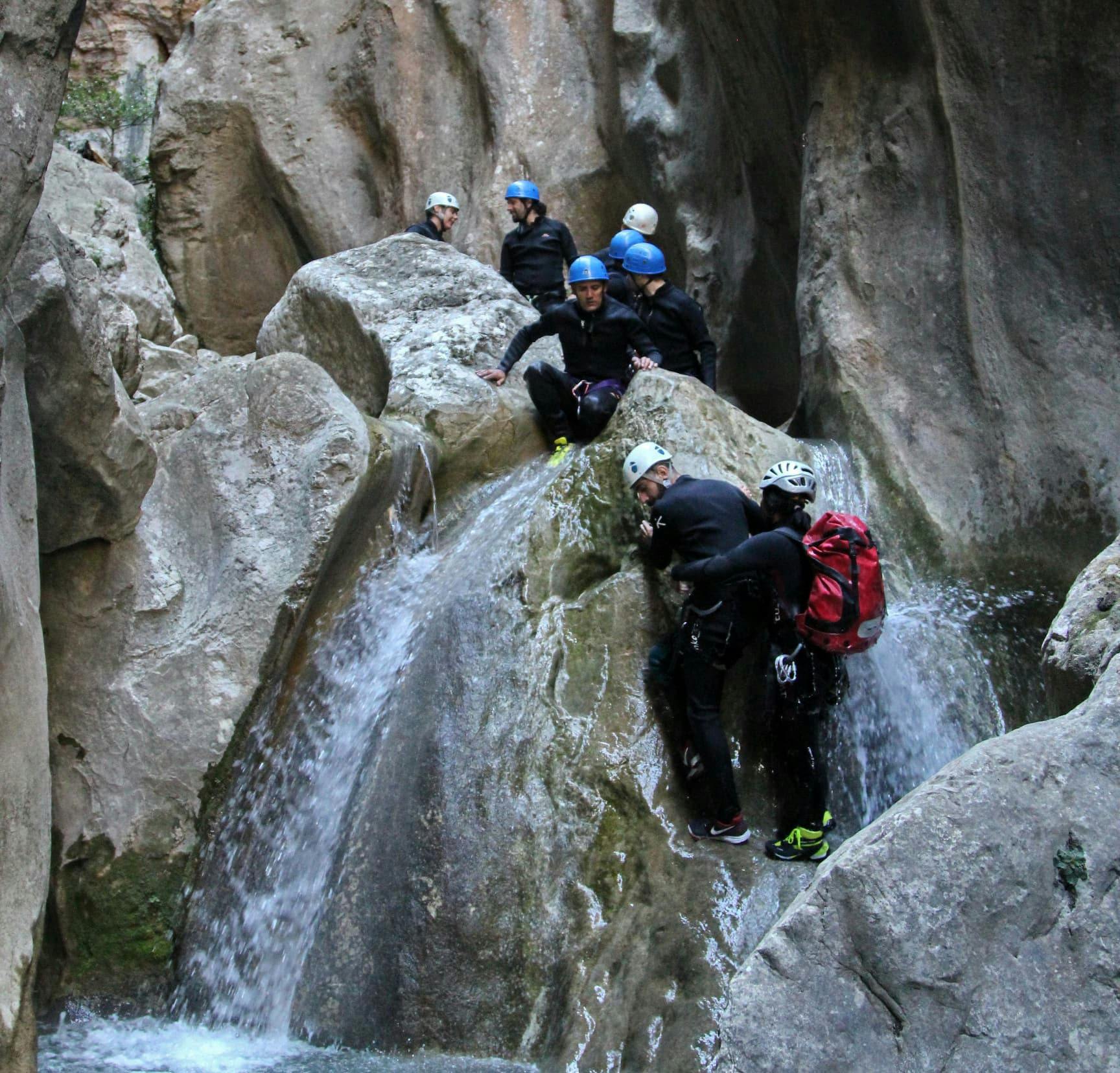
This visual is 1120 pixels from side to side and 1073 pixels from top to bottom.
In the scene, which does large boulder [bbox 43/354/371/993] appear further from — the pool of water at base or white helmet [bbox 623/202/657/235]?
white helmet [bbox 623/202/657/235]

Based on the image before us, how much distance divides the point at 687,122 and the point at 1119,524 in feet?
19.5

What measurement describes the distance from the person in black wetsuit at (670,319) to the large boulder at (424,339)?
0.95m

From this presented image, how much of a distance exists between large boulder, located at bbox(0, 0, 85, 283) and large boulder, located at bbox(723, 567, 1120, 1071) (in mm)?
3353

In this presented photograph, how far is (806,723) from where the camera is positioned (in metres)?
5.43

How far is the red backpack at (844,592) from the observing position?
17.1 ft

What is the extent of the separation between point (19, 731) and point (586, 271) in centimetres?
417

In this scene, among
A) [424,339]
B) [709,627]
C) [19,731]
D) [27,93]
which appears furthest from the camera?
[424,339]

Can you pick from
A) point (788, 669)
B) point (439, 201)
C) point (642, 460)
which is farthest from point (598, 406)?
point (439, 201)

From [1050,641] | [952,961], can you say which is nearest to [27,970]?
[952,961]

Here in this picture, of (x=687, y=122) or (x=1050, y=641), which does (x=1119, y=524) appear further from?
(x=687, y=122)

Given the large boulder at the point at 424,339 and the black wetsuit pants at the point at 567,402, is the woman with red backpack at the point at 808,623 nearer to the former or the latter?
the black wetsuit pants at the point at 567,402

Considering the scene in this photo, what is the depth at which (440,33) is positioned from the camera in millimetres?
13984

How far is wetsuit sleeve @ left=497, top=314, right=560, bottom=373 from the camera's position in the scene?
808cm

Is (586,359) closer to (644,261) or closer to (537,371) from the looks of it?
(537,371)
